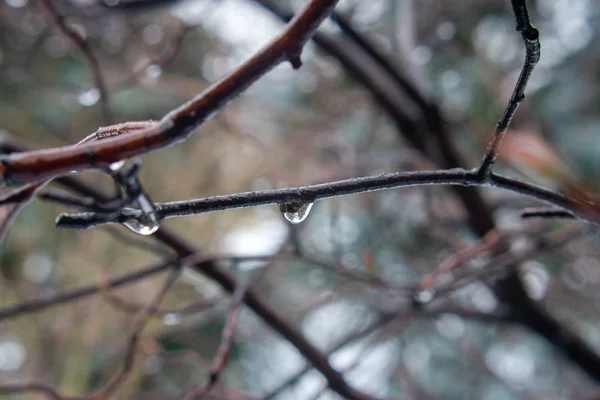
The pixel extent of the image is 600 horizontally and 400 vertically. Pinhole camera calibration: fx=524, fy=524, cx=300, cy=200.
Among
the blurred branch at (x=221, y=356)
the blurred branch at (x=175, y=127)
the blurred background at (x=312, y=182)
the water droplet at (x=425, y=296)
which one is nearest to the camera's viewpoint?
the blurred branch at (x=175, y=127)

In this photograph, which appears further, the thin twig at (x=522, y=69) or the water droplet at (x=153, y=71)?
the water droplet at (x=153, y=71)

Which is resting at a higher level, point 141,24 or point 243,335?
point 141,24

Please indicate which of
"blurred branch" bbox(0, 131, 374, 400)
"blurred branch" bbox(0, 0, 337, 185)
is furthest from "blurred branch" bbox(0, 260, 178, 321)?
"blurred branch" bbox(0, 0, 337, 185)

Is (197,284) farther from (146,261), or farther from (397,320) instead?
Answer: (397,320)

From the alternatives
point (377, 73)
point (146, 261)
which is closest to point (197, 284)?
point (146, 261)

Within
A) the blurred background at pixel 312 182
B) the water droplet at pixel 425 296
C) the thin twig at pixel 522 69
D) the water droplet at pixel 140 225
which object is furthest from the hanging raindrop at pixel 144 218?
the blurred background at pixel 312 182

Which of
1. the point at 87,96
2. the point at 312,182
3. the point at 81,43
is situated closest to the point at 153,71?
the point at 87,96

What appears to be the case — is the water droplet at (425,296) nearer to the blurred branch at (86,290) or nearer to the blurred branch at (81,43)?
the blurred branch at (86,290)

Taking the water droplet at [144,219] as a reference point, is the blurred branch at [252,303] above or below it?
above

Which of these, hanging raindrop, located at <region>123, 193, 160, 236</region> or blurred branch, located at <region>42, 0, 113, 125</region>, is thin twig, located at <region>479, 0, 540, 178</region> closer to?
hanging raindrop, located at <region>123, 193, 160, 236</region>
